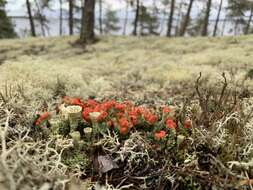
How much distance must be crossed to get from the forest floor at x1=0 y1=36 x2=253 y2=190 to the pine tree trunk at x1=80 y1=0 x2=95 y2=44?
251 centimetres

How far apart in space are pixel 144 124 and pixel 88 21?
835cm

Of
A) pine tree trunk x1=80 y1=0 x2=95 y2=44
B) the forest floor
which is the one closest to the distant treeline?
pine tree trunk x1=80 y1=0 x2=95 y2=44

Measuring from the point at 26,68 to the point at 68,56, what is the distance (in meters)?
3.54

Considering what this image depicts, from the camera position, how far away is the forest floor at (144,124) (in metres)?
1.82

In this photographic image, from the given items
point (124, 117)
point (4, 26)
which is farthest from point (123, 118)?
point (4, 26)

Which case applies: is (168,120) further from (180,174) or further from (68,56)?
(68,56)

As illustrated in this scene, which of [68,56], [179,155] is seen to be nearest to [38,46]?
[68,56]

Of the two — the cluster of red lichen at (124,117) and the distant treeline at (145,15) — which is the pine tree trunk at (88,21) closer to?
the distant treeline at (145,15)

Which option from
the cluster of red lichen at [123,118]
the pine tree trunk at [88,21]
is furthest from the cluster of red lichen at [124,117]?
the pine tree trunk at [88,21]

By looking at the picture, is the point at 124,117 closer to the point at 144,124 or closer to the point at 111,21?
the point at 144,124

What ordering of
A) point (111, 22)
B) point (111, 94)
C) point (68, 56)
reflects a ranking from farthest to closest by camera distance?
point (111, 22) < point (68, 56) < point (111, 94)

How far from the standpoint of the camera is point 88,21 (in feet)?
33.4

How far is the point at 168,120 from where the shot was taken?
2455mm

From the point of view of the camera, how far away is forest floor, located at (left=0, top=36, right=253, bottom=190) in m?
1.82
